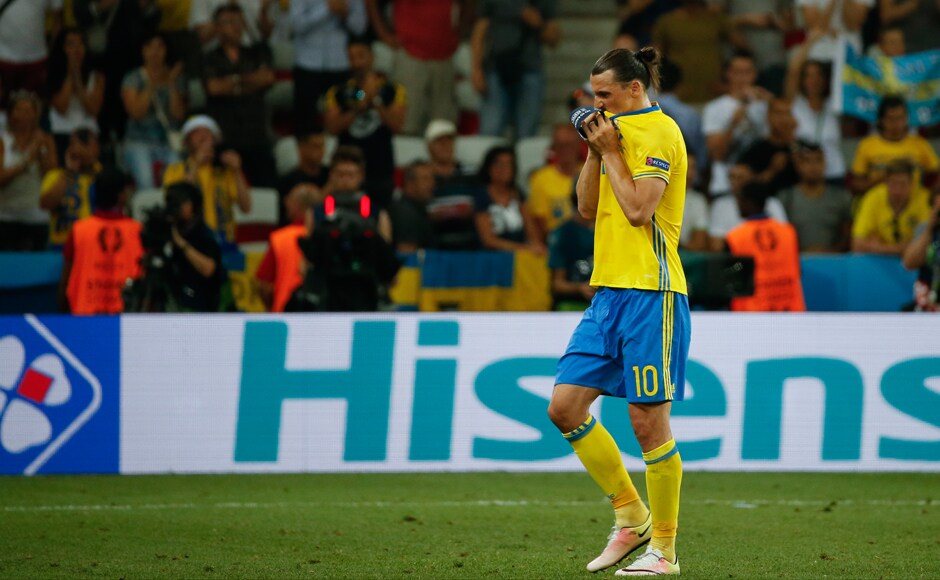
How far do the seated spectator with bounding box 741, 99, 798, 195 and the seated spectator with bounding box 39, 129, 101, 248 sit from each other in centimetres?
594

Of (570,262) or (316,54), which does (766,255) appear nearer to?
(570,262)

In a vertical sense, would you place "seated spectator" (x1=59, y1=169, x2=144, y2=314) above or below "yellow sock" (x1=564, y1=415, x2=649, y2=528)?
above

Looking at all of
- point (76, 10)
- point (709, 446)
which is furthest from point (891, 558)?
point (76, 10)

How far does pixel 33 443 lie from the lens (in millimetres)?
9148

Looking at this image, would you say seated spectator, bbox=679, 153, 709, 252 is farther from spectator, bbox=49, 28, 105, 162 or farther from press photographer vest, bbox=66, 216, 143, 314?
spectator, bbox=49, 28, 105, 162

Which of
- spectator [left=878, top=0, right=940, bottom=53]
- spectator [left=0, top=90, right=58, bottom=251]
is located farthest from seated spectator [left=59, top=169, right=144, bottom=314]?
spectator [left=878, top=0, right=940, bottom=53]

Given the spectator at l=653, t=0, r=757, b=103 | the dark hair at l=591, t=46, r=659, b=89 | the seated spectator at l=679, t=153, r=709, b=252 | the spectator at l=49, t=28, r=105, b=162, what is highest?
the spectator at l=653, t=0, r=757, b=103

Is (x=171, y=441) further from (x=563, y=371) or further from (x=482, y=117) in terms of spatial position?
(x=482, y=117)

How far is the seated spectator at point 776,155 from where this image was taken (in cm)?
1312

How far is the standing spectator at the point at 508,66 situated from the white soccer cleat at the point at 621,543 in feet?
29.5

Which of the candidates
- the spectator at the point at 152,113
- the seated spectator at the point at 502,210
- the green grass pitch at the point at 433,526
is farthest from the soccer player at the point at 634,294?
the spectator at the point at 152,113

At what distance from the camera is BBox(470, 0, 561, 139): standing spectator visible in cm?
1414

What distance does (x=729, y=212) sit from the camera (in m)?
12.7

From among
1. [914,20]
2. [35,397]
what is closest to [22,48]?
[35,397]
